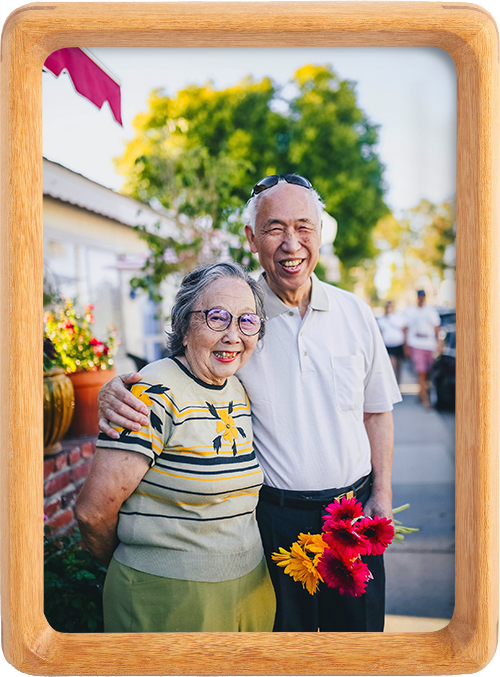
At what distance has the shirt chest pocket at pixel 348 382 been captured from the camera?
1.74m

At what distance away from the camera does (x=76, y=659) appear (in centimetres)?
150

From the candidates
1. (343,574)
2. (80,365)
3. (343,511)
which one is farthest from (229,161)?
(343,574)

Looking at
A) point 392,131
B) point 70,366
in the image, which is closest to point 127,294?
point 70,366

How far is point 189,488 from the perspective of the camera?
146 cm

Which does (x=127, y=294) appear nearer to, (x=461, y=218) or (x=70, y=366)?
(x=70, y=366)

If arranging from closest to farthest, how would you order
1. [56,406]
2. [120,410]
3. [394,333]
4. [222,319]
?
[120,410] → [222,319] → [56,406] → [394,333]

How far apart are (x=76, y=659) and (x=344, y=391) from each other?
1125 mm


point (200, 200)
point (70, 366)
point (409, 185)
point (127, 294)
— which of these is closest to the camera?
point (409, 185)

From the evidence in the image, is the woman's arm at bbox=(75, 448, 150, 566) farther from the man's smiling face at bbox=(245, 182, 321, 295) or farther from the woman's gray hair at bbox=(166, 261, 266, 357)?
the man's smiling face at bbox=(245, 182, 321, 295)

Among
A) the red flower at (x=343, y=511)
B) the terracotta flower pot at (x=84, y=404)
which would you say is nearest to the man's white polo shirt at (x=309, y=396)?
the red flower at (x=343, y=511)

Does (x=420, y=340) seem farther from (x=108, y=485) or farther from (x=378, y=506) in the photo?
(x=108, y=485)

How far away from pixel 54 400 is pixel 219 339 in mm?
1121

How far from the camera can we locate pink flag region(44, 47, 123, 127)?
5.22ft

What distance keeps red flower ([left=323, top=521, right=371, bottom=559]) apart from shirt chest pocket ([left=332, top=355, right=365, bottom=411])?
367 millimetres
